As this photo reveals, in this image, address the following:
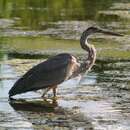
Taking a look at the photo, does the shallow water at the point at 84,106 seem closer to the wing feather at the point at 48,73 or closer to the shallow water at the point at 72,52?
the shallow water at the point at 72,52

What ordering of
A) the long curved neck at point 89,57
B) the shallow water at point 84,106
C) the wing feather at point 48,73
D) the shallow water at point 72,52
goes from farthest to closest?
the long curved neck at point 89,57, the wing feather at point 48,73, the shallow water at point 72,52, the shallow water at point 84,106

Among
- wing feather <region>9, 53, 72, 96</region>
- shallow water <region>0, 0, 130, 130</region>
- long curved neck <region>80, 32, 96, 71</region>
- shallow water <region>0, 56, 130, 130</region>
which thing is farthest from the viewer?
long curved neck <region>80, 32, 96, 71</region>

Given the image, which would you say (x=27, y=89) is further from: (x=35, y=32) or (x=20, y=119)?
(x=35, y=32)

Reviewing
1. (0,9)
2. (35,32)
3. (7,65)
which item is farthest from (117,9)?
(7,65)

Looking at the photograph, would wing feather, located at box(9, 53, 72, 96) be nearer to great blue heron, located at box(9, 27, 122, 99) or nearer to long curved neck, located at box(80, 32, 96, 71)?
great blue heron, located at box(9, 27, 122, 99)

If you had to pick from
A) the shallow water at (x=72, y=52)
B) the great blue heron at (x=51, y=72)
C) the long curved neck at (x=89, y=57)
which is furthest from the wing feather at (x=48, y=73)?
the long curved neck at (x=89, y=57)

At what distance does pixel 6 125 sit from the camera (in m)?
8.13

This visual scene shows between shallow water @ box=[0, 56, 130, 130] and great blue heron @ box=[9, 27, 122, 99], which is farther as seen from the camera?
great blue heron @ box=[9, 27, 122, 99]

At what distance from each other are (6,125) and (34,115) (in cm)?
79

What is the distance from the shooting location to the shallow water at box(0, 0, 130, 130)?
8555 millimetres

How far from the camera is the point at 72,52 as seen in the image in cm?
1415

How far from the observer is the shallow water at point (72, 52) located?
855 centimetres

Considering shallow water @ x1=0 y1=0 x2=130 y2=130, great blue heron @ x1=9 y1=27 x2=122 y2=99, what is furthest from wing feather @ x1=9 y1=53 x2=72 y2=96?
shallow water @ x1=0 y1=0 x2=130 y2=130

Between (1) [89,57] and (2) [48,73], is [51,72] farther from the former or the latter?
(1) [89,57]
